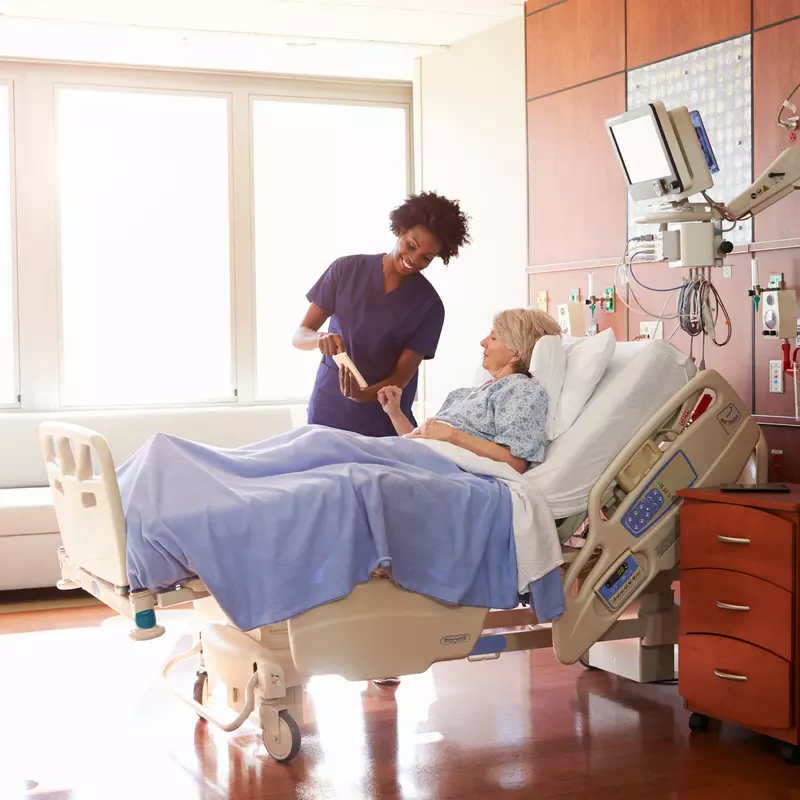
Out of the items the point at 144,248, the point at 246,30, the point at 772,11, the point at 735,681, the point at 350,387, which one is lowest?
the point at 735,681

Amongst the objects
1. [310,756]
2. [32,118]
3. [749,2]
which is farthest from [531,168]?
[310,756]

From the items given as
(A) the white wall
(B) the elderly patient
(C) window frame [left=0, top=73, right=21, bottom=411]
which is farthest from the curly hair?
(C) window frame [left=0, top=73, right=21, bottom=411]

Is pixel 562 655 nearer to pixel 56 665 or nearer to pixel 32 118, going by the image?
pixel 56 665

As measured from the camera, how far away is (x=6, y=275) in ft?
17.8

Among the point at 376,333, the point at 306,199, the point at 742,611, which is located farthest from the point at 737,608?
the point at 306,199

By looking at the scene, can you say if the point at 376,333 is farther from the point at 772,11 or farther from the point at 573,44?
the point at 573,44

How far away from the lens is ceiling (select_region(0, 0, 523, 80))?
459cm

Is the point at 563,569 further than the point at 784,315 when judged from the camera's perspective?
No

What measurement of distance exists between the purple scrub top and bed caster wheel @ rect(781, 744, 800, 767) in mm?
1458

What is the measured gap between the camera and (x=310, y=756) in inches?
106

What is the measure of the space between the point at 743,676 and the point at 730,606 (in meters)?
0.17

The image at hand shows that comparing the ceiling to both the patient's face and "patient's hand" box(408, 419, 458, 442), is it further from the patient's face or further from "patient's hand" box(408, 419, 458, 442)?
"patient's hand" box(408, 419, 458, 442)

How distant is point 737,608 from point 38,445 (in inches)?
133

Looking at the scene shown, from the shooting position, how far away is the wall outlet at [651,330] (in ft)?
12.8
